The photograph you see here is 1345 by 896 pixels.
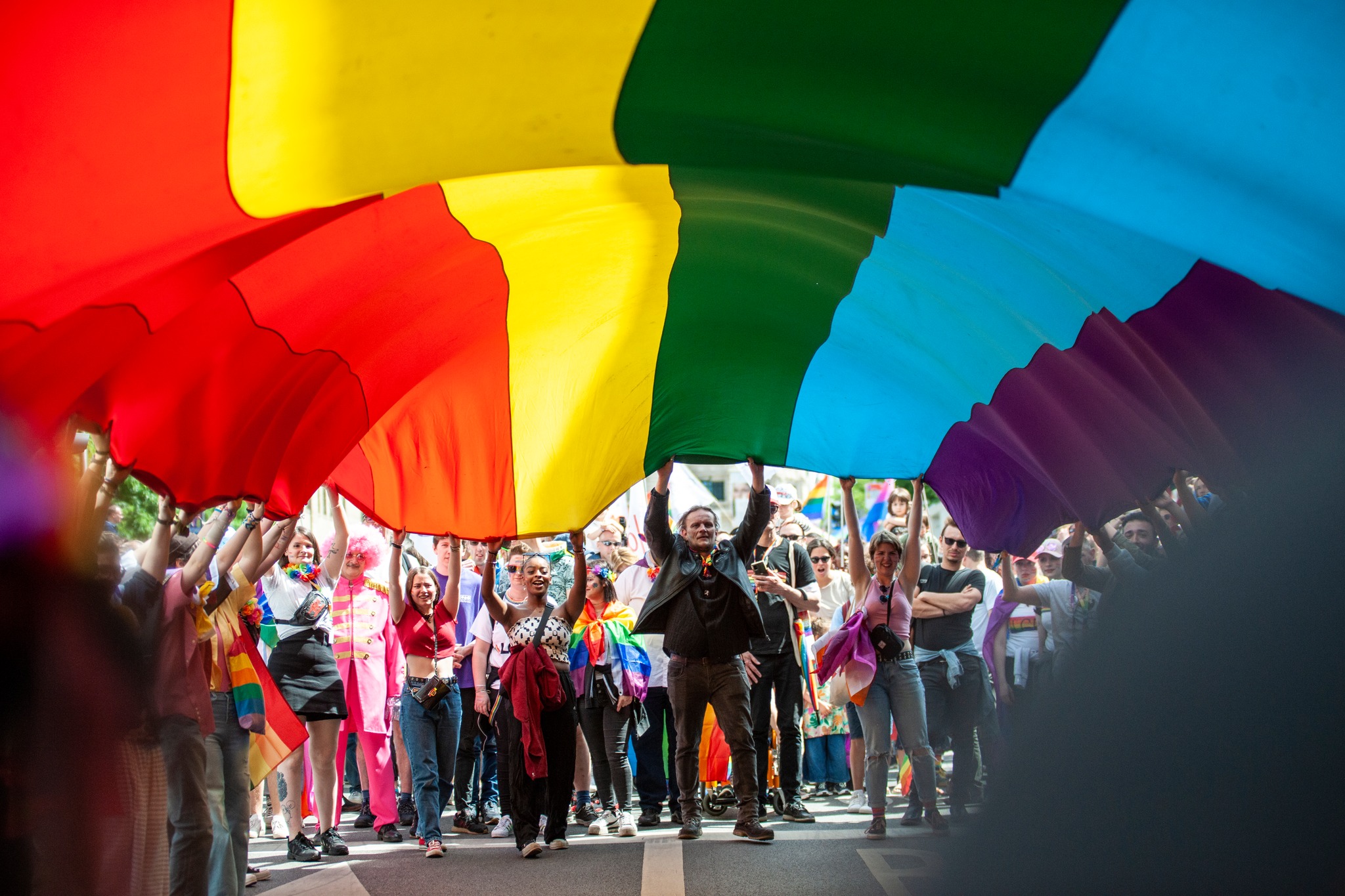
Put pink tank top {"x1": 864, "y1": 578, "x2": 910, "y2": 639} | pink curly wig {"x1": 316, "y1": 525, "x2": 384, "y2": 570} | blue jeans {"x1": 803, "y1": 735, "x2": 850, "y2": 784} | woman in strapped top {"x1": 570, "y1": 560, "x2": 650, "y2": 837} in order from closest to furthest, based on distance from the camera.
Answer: pink tank top {"x1": 864, "y1": 578, "x2": 910, "y2": 639} < woman in strapped top {"x1": 570, "y1": 560, "x2": 650, "y2": 837} < pink curly wig {"x1": 316, "y1": 525, "x2": 384, "y2": 570} < blue jeans {"x1": 803, "y1": 735, "x2": 850, "y2": 784}

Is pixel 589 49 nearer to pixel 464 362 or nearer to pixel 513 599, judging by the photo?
pixel 464 362

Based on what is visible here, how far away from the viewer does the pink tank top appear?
7.20 metres

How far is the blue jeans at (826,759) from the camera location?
9492 millimetres

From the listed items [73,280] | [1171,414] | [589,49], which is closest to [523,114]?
[589,49]

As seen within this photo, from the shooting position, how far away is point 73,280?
329 cm

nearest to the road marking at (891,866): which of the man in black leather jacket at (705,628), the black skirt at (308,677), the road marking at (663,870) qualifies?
the man in black leather jacket at (705,628)

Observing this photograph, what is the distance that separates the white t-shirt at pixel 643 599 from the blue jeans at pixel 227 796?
3525 mm

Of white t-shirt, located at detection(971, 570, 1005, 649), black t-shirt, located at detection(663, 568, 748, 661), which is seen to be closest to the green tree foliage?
black t-shirt, located at detection(663, 568, 748, 661)

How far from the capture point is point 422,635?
7727 millimetres

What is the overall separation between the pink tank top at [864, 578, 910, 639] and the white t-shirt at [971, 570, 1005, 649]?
0.81 meters

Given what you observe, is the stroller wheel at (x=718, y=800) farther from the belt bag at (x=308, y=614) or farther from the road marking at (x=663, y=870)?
the belt bag at (x=308, y=614)

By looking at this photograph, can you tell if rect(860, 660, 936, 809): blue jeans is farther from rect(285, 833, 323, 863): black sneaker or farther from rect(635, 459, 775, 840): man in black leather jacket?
rect(285, 833, 323, 863): black sneaker

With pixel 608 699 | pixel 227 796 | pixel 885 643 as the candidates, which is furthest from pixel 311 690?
pixel 885 643

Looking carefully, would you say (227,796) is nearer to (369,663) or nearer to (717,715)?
(369,663)
